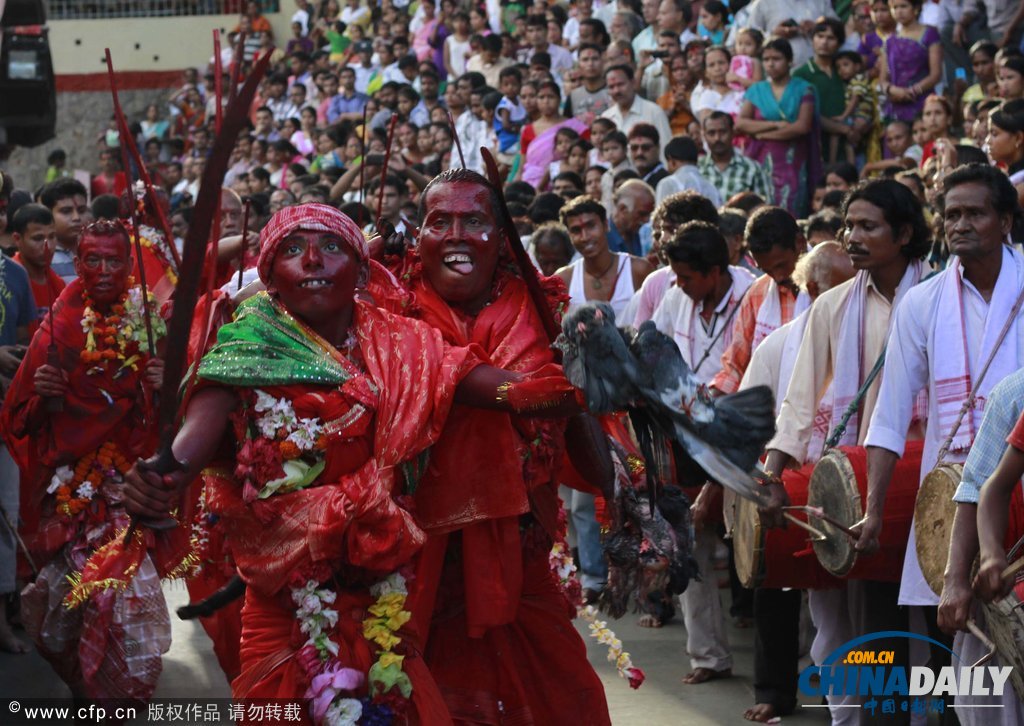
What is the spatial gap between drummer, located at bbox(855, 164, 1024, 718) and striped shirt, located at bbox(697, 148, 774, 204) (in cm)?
621

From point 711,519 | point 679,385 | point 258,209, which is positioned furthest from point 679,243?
point 258,209

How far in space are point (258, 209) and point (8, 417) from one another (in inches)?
195

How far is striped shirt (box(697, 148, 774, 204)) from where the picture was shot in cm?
1188

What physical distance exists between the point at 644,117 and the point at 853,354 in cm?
772

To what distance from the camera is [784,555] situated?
20.7 feet

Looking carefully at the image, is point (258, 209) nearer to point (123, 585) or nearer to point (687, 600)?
point (687, 600)

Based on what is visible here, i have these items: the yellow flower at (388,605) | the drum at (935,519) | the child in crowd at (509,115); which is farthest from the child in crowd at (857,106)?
the yellow flower at (388,605)

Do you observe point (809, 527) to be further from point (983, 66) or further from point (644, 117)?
point (644, 117)

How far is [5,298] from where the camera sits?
8453mm

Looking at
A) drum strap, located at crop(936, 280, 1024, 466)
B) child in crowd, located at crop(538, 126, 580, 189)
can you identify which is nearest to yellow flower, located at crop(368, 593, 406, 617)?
drum strap, located at crop(936, 280, 1024, 466)

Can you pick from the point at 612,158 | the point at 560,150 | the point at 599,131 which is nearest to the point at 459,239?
the point at 612,158

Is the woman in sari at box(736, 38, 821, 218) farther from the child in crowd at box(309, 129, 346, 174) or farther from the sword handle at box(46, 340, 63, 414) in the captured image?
the sword handle at box(46, 340, 63, 414)

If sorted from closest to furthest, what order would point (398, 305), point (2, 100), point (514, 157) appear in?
1. point (398, 305)
2. point (2, 100)
3. point (514, 157)

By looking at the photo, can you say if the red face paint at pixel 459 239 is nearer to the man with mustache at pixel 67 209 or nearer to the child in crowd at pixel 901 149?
the man with mustache at pixel 67 209
